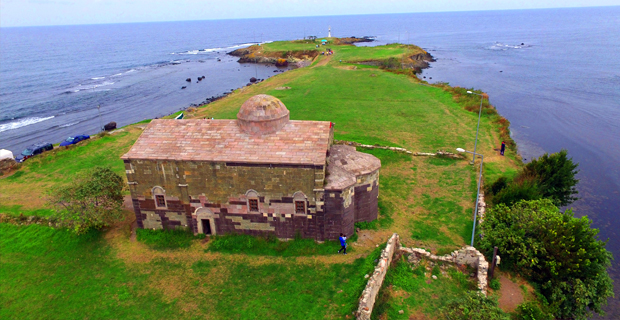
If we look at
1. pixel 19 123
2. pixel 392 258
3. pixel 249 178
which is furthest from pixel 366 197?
pixel 19 123

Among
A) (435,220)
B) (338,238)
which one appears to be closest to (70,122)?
(338,238)

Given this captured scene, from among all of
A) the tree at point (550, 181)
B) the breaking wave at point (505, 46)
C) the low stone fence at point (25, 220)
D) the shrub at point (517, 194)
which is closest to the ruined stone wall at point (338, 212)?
the shrub at point (517, 194)

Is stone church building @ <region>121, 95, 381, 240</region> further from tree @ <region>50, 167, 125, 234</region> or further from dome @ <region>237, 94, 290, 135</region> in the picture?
tree @ <region>50, 167, 125, 234</region>

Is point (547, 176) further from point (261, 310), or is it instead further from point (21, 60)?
point (21, 60)

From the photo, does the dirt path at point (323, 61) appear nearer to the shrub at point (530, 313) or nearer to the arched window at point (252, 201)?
the arched window at point (252, 201)

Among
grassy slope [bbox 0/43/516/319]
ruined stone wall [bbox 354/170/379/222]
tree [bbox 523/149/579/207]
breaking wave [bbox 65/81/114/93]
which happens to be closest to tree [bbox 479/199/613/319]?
grassy slope [bbox 0/43/516/319]
